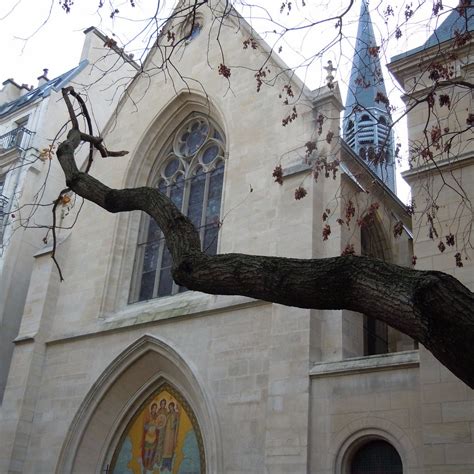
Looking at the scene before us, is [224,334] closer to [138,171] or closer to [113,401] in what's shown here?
[113,401]

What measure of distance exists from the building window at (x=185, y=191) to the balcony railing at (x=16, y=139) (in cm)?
534

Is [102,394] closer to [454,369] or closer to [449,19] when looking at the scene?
[449,19]

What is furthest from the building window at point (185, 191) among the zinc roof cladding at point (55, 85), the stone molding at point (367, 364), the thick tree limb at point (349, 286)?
the thick tree limb at point (349, 286)

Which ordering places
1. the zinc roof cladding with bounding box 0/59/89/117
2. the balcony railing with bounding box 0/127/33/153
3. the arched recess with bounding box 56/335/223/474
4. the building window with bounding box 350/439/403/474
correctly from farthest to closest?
the zinc roof cladding with bounding box 0/59/89/117
the balcony railing with bounding box 0/127/33/153
the arched recess with bounding box 56/335/223/474
the building window with bounding box 350/439/403/474

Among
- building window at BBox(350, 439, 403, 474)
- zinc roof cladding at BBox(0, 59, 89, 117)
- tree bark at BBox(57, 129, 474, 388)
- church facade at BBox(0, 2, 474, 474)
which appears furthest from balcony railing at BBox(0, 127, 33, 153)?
tree bark at BBox(57, 129, 474, 388)

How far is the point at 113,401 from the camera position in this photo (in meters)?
12.4

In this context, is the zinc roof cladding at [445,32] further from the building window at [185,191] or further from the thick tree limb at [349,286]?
the thick tree limb at [349,286]

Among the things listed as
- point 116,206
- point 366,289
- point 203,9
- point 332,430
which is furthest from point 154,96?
point 366,289

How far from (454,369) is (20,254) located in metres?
14.9

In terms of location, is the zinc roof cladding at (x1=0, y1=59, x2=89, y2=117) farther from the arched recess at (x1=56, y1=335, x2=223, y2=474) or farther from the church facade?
the arched recess at (x1=56, y1=335, x2=223, y2=474)

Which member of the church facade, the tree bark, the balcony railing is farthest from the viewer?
the balcony railing

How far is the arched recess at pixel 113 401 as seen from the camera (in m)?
12.0

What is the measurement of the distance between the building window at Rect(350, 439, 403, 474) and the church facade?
0.08 feet

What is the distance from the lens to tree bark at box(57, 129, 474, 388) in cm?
321
